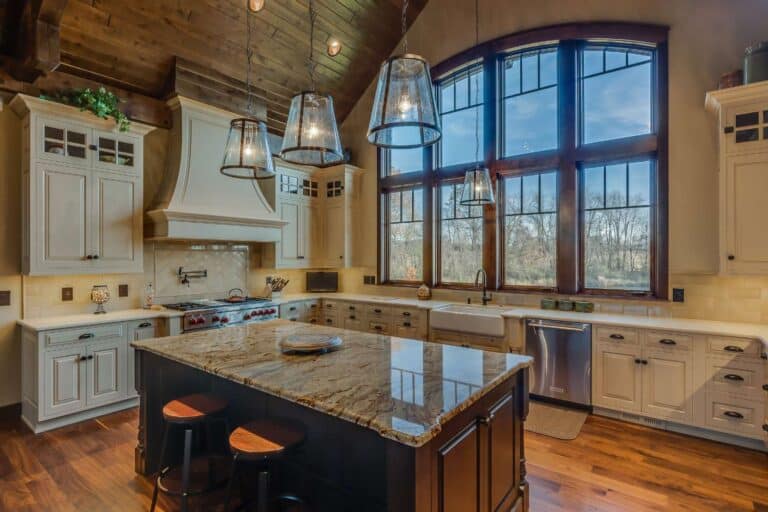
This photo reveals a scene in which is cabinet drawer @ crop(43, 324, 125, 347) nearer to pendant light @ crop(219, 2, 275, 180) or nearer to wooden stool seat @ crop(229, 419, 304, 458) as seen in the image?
pendant light @ crop(219, 2, 275, 180)

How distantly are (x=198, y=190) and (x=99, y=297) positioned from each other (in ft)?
4.65

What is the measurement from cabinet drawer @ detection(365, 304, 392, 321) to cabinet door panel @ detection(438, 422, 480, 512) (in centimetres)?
319

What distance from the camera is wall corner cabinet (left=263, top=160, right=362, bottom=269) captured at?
549 cm

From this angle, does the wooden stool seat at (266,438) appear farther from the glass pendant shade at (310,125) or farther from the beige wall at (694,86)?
the beige wall at (694,86)

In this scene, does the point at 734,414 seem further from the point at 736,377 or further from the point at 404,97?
the point at 404,97

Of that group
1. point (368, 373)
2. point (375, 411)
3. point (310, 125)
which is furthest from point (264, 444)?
point (310, 125)

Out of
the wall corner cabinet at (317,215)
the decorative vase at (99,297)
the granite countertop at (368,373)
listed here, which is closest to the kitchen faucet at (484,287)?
the wall corner cabinet at (317,215)

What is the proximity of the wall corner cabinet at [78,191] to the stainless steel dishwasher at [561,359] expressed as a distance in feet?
13.2

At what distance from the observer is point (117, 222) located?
3932 mm

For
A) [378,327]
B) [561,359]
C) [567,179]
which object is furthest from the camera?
[378,327]

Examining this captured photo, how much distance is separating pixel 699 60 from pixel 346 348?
4.01 metres

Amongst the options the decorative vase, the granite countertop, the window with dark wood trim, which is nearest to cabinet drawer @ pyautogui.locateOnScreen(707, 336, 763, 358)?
the window with dark wood trim

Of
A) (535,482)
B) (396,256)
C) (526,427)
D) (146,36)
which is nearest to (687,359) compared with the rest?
(526,427)

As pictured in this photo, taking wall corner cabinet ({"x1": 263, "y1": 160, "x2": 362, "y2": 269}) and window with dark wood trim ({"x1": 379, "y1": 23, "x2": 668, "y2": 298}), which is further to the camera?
wall corner cabinet ({"x1": 263, "y1": 160, "x2": 362, "y2": 269})
